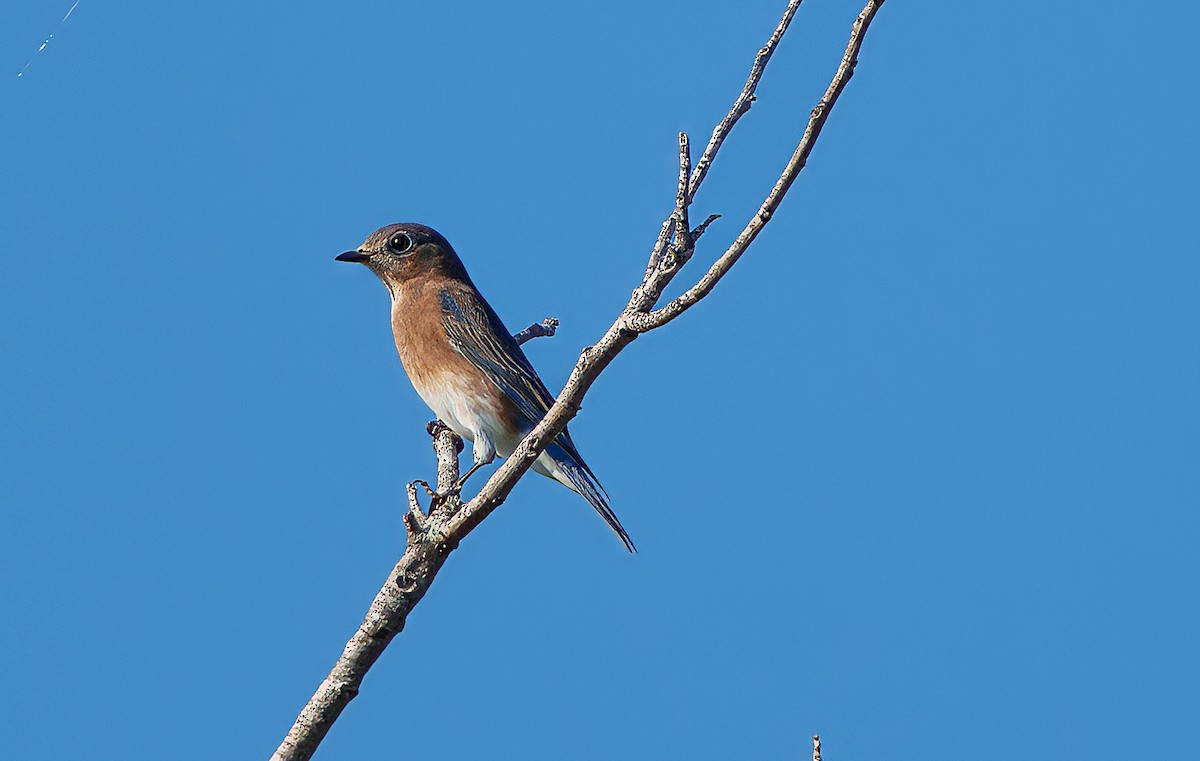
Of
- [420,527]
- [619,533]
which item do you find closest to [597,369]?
[420,527]

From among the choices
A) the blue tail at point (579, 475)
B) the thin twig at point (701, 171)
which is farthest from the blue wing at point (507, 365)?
the thin twig at point (701, 171)

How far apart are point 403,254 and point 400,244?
78 millimetres

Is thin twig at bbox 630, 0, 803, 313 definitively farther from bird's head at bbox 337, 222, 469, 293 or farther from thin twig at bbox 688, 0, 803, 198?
bird's head at bbox 337, 222, 469, 293

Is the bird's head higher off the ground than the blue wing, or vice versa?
the bird's head

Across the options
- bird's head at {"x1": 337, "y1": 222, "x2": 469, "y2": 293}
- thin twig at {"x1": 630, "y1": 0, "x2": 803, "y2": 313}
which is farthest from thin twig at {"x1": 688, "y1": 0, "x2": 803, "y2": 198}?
bird's head at {"x1": 337, "y1": 222, "x2": 469, "y2": 293}

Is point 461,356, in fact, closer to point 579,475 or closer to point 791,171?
point 579,475

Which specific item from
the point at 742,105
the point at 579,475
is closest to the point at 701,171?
the point at 742,105

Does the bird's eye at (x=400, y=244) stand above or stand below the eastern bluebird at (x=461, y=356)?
above

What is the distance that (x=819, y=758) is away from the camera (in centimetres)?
443

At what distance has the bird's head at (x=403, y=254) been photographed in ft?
32.7

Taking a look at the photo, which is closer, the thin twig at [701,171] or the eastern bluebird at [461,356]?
the thin twig at [701,171]

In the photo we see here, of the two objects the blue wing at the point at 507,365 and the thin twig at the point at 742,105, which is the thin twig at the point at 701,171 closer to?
the thin twig at the point at 742,105

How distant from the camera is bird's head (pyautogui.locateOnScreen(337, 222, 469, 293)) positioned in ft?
32.7

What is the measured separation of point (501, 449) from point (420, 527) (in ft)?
10.6
